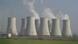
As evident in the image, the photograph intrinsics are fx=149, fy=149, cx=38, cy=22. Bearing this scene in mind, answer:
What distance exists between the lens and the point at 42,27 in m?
4.77

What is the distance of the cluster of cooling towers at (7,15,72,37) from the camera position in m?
4.72

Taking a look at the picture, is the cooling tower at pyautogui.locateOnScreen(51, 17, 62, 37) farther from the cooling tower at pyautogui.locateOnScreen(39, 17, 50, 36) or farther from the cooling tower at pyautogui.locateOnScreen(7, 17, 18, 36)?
the cooling tower at pyautogui.locateOnScreen(7, 17, 18, 36)

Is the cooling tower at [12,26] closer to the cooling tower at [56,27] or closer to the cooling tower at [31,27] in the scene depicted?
the cooling tower at [31,27]

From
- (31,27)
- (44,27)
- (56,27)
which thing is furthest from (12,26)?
(56,27)

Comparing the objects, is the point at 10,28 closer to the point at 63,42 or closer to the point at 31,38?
the point at 31,38

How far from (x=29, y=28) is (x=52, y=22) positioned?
790 millimetres

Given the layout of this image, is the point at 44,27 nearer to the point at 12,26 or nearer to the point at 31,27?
the point at 31,27

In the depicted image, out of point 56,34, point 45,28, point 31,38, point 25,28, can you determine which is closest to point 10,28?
→ point 25,28

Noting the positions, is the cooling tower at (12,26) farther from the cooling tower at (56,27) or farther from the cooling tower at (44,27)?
the cooling tower at (56,27)

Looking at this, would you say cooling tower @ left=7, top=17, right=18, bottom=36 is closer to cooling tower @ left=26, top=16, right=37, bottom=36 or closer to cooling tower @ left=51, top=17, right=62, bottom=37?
cooling tower @ left=26, top=16, right=37, bottom=36

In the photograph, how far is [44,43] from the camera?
→ 4.41 meters

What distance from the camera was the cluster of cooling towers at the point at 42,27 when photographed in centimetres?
472

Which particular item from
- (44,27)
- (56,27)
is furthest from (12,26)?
(56,27)

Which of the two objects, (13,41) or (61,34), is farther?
(61,34)
